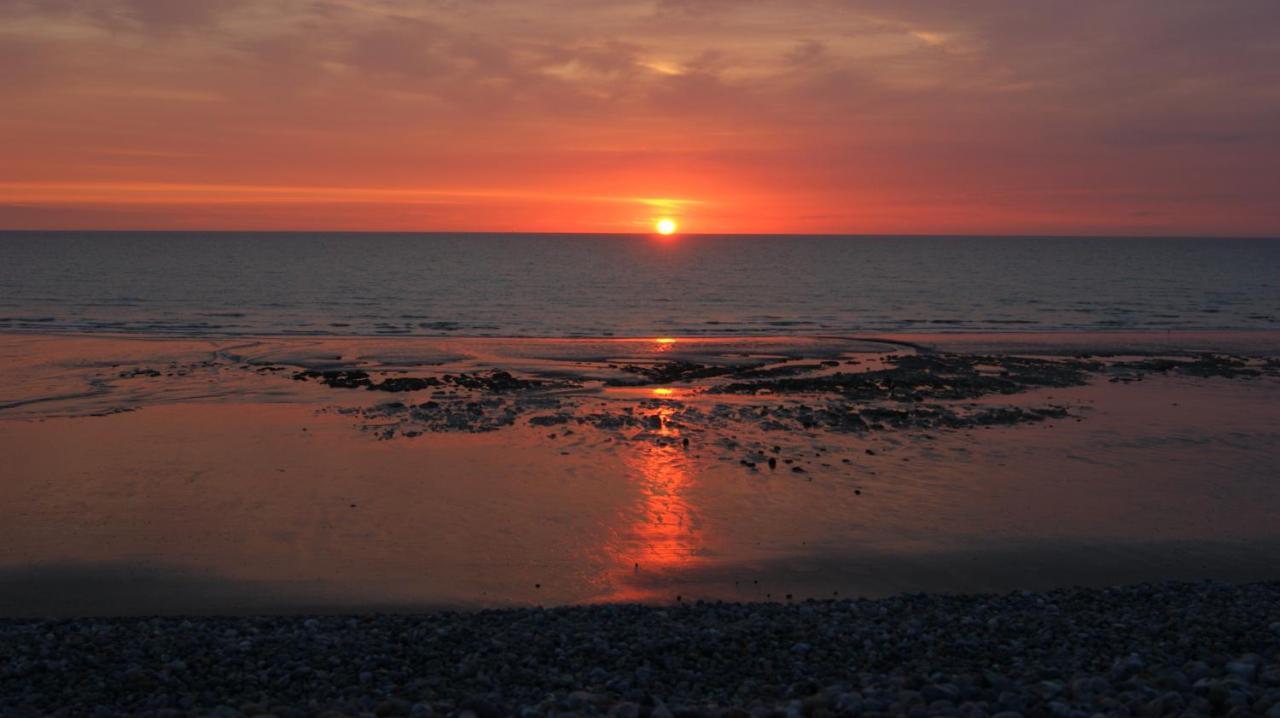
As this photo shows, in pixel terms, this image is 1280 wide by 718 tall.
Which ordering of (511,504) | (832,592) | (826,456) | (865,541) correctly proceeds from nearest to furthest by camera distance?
(832,592)
(865,541)
(511,504)
(826,456)

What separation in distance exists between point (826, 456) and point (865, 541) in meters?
5.42

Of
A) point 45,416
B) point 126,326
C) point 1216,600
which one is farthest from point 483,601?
point 126,326

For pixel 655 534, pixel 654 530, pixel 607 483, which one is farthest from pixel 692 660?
pixel 607 483

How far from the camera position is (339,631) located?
1027 centimetres

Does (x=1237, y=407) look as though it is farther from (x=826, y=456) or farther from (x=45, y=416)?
(x=45, y=416)

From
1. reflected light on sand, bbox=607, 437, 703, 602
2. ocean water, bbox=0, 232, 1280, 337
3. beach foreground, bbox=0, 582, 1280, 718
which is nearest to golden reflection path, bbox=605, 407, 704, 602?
reflected light on sand, bbox=607, 437, 703, 602

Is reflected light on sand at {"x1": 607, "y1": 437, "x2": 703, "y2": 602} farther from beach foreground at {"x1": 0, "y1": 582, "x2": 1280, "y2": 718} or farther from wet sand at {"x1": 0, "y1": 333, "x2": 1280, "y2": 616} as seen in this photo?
beach foreground at {"x1": 0, "y1": 582, "x2": 1280, "y2": 718}

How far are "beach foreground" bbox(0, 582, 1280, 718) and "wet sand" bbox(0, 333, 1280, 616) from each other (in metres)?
1.30

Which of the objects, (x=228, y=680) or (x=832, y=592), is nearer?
(x=228, y=680)

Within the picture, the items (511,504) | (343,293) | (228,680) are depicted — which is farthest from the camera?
(343,293)

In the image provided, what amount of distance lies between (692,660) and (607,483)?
8244 mm

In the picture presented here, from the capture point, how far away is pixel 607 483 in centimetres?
1750

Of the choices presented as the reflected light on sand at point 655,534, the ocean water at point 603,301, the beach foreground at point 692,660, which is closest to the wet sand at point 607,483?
the reflected light on sand at point 655,534

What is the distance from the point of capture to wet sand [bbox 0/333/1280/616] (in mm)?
12766
